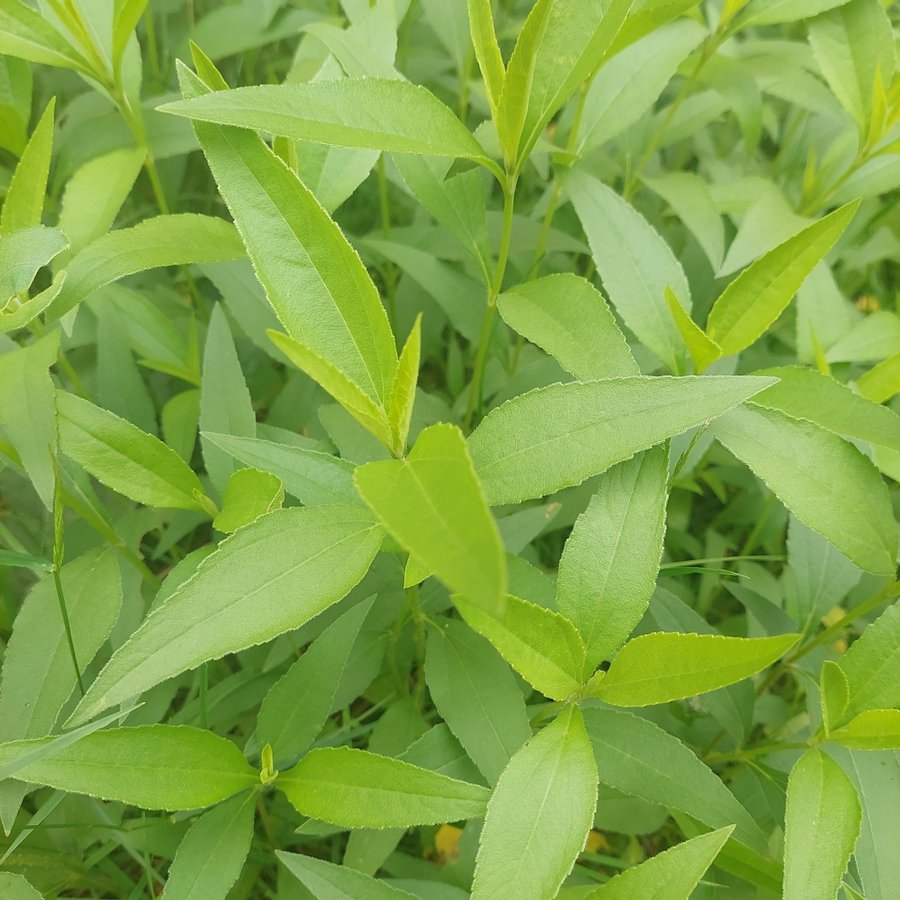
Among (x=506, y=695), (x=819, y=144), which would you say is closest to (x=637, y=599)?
(x=506, y=695)

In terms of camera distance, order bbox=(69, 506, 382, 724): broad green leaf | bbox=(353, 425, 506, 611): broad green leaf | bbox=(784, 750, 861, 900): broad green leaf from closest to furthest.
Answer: bbox=(353, 425, 506, 611): broad green leaf, bbox=(69, 506, 382, 724): broad green leaf, bbox=(784, 750, 861, 900): broad green leaf

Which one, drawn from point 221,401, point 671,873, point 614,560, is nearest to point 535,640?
point 614,560

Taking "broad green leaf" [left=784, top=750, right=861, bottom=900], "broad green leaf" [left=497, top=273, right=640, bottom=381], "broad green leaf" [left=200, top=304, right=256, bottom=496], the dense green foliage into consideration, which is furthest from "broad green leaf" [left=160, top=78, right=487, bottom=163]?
"broad green leaf" [left=784, top=750, right=861, bottom=900]

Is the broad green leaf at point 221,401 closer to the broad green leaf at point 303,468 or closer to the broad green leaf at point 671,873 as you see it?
the broad green leaf at point 303,468

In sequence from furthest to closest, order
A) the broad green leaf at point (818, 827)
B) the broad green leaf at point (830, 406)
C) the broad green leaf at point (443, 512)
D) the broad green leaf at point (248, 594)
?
the broad green leaf at point (830, 406), the broad green leaf at point (818, 827), the broad green leaf at point (248, 594), the broad green leaf at point (443, 512)

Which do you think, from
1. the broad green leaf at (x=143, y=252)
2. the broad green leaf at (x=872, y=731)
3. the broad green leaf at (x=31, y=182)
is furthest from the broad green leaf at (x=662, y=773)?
the broad green leaf at (x=31, y=182)

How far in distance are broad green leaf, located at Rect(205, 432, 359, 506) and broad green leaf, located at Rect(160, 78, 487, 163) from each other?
243 millimetres

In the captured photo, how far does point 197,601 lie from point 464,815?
0.27m

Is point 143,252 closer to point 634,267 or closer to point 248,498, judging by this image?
point 248,498

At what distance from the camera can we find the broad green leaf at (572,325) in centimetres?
71

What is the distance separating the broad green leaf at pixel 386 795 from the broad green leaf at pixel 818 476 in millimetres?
362

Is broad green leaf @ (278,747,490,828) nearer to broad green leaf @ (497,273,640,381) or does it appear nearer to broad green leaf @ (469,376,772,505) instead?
broad green leaf @ (469,376,772,505)

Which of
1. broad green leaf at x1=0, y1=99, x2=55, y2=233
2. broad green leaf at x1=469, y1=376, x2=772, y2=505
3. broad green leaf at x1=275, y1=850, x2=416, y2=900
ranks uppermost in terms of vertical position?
broad green leaf at x1=0, y1=99, x2=55, y2=233

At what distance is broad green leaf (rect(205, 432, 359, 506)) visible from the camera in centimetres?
65
